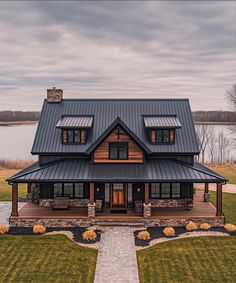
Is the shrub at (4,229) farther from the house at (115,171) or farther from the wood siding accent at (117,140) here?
the wood siding accent at (117,140)

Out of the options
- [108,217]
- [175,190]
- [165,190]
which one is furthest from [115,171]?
[175,190]

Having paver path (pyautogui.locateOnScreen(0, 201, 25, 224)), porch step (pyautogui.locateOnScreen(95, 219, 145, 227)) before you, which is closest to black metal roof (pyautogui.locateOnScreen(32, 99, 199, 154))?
paver path (pyautogui.locateOnScreen(0, 201, 25, 224))

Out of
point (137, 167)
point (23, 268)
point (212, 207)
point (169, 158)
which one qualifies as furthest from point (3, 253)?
point (212, 207)

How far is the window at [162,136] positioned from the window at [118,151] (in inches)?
102

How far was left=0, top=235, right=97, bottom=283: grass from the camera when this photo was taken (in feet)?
48.3

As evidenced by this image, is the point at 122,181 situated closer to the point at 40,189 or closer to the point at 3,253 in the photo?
the point at 40,189

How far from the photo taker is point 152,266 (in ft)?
52.1

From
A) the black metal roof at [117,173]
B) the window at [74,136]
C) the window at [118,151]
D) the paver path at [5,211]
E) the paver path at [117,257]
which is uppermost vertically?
the window at [74,136]

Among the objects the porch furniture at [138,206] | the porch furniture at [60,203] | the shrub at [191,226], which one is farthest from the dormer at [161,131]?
the porch furniture at [60,203]

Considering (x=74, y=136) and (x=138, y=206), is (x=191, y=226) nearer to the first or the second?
(x=138, y=206)

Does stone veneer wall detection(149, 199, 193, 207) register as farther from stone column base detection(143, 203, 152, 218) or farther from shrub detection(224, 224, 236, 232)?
shrub detection(224, 224, 236, 232)

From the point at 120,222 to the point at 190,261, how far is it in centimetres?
627

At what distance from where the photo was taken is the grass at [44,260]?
580 inches

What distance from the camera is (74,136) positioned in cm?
2505
